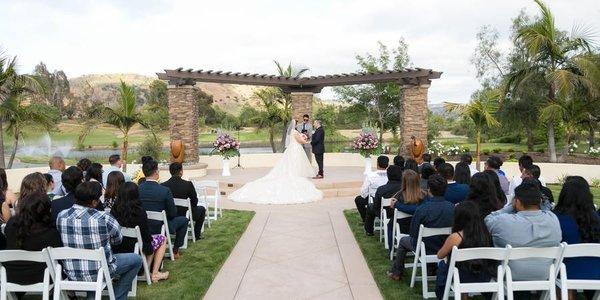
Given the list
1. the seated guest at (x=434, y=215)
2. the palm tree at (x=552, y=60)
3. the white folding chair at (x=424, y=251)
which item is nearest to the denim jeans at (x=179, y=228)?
the seated guest at (x=434, y=215)

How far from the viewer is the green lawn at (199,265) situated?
495 centimetres

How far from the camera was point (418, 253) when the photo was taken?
15.4ft

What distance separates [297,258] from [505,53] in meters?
24.7

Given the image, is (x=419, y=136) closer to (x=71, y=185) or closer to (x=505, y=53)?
(x=71, y=185)

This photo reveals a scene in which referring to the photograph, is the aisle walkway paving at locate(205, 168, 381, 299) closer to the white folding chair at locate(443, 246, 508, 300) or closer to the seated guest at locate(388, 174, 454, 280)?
the seated guest at locate(388, 174, 454, 280)

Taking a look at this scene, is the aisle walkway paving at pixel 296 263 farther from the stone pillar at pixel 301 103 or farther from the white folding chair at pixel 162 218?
the stone pillar at pixel 301 103

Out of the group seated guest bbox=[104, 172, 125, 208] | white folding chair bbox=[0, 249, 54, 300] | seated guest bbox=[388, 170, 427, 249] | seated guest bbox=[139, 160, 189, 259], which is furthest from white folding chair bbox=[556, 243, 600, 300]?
seated guest bbox=[104, 172, 125, 208]

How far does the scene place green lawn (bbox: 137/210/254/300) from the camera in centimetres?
495

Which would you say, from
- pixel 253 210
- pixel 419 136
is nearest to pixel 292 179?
pixel 253 210

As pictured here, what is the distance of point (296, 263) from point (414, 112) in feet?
34.7

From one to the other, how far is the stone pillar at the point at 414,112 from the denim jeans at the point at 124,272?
12.1m

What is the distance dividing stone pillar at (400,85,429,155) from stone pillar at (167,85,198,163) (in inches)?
291

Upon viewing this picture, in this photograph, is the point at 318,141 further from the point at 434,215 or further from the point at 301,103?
the point at 434,215

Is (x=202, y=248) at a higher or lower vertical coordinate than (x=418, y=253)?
lower
